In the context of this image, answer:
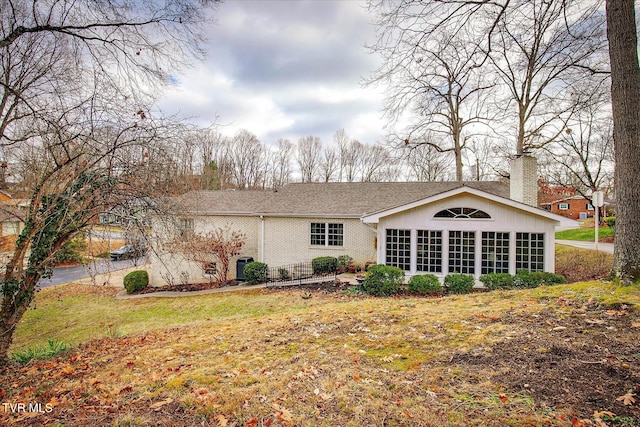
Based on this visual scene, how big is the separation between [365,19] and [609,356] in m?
7.58

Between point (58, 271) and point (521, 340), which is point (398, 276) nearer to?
point (521, 340)

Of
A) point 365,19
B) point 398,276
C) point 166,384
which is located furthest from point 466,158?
point 166,384

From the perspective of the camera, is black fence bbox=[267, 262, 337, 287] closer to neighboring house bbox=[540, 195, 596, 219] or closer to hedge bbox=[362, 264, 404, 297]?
hedge bbox=[362, 264, 404, 297]

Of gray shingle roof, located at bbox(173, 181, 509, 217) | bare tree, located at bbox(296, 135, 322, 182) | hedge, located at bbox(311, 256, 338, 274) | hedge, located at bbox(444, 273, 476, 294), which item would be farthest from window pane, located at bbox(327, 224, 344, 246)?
bare tree, located at bbox(296, 135, 322, 182)

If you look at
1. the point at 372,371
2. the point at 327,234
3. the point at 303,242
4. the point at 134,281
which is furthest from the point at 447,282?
the point at 134,281

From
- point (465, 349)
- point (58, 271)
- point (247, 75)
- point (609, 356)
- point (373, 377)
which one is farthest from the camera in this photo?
point (58, 271)

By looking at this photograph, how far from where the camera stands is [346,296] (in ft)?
37.2

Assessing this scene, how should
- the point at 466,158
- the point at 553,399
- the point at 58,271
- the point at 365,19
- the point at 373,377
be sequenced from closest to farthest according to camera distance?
the point at 553,399, the point at 373,377, the point at 365,19, the point at 58,271, the point at 466,158

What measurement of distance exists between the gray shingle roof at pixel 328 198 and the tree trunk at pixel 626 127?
9841mm

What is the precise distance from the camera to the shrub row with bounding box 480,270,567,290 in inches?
421

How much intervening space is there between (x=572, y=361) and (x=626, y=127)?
15.5 feet

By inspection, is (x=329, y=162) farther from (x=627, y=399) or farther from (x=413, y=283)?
(x=627, y=399)

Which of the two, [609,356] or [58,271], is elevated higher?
[609,356]

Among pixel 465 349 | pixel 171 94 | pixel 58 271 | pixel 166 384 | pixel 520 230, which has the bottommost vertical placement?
pixel 58 271
